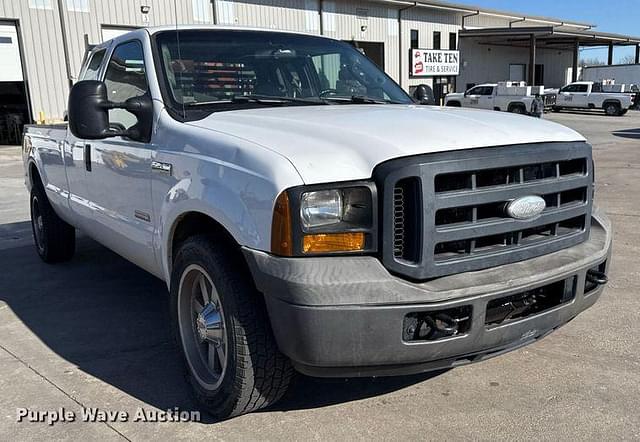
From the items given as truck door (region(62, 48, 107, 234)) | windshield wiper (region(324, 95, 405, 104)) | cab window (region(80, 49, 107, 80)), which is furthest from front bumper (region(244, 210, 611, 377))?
cab window (region(80, 49, 107, 80))

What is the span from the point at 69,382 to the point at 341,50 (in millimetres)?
2891

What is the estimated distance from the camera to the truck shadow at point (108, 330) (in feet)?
10.8

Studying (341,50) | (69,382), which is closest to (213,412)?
(69,382)

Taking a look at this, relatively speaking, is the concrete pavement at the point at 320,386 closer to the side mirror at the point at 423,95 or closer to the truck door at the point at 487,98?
the side mirror at the point at 423,95

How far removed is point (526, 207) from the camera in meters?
2.69

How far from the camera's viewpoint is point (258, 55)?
12.8ft

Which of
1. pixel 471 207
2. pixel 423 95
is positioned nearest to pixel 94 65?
pixel 423 95

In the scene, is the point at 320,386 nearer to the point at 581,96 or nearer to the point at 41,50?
the point at 41,50

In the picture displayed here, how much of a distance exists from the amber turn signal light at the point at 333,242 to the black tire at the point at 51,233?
13.3ft

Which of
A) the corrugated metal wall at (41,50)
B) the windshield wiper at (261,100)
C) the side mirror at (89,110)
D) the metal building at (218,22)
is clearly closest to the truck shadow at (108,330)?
the side mirror at (89,110)

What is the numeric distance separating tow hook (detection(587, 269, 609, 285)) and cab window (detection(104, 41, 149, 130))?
258 cm

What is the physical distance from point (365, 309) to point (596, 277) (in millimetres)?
1381

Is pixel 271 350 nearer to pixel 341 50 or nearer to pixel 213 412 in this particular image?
pixel 213 412

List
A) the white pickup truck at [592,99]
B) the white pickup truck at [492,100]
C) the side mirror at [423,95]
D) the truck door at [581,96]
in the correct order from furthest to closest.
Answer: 1. the truck door at [581,96]
2. the white pickup truck at [592,99]
3. the white pickup truck at [492,100]
4. the side mirror at [423,95]
